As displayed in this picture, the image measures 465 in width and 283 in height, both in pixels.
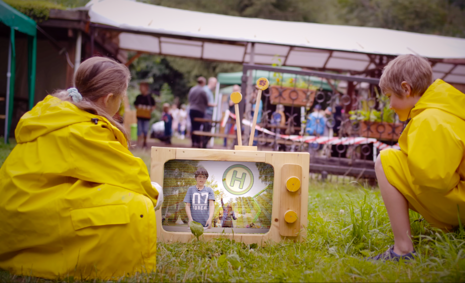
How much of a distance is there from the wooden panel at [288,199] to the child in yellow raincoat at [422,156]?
0.47 meters

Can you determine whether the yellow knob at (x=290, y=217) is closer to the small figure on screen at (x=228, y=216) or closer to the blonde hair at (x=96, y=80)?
the small figure on screen at (x=228, y=216)

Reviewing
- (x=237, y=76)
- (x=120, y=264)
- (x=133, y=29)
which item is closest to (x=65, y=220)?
(x=120, y=264)

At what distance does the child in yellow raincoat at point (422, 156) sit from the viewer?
1620mm

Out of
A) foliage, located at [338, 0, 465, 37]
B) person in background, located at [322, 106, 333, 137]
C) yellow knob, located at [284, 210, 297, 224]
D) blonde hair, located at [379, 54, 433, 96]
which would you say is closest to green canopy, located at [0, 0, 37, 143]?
person in background, located at [322, 106, 333, 137]

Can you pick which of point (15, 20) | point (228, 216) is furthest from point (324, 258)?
point (15, 20)

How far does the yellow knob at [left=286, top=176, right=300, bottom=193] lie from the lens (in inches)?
84.1

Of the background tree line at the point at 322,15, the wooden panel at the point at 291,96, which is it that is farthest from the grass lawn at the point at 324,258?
the background tree line at the point at 322,15

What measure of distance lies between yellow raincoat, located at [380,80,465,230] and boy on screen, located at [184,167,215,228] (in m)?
0.99

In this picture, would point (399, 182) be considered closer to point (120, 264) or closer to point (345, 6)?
point (120, 264)

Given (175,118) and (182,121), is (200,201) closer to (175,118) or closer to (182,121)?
(175,118)

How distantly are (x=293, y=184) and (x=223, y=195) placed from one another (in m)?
0.42

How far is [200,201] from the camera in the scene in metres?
2.18

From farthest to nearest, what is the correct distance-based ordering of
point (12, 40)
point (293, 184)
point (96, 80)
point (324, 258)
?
point (12, 40)
point (293, 184)
point (324, 258)
point (96, 80)

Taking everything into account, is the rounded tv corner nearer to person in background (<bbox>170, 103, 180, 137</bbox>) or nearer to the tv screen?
the tv screen
